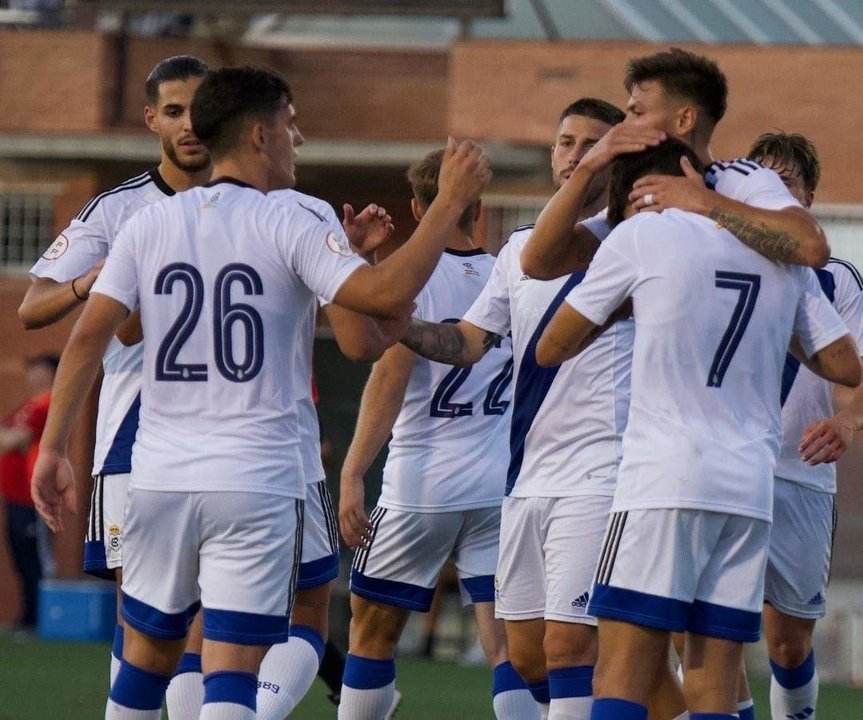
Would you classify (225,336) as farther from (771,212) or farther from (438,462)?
(438,462)

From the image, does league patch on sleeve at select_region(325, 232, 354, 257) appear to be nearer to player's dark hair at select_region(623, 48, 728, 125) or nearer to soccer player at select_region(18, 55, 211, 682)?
player's dark hair at select_region(623, 48, 728, 125)

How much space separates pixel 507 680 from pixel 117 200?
2.33 m

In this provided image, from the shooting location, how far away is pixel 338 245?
5.11m

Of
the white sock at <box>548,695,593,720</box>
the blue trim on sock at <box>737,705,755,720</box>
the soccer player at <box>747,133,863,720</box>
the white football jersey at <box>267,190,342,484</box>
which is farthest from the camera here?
the soccer player at <box>747,133,863,720</box>

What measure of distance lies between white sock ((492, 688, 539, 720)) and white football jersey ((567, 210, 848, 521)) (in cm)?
199

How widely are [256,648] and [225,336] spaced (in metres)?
0.89

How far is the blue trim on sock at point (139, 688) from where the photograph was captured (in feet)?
17.7

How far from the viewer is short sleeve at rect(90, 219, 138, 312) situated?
5.20 meters

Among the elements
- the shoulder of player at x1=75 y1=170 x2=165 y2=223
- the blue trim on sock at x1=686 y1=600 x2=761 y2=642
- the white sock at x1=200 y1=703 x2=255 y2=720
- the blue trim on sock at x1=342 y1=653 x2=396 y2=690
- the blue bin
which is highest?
the shoulder of player at x1=75 y1=170 x2=165 y2=223

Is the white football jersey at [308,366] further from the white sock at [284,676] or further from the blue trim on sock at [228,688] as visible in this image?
the blue trim on sock at [228,688]

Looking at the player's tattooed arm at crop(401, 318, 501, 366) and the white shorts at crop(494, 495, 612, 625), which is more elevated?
the player's tattooed arm at crop(401, 318, 501, 366)

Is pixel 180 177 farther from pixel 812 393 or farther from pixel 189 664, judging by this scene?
pixel 812 393

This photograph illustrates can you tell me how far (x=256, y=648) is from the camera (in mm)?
5133

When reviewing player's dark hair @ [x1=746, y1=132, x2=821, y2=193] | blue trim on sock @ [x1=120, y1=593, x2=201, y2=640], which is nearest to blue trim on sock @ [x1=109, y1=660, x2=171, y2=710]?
blue trim on sock @ [x1=120, y1=593, x2=201, y2=640]
